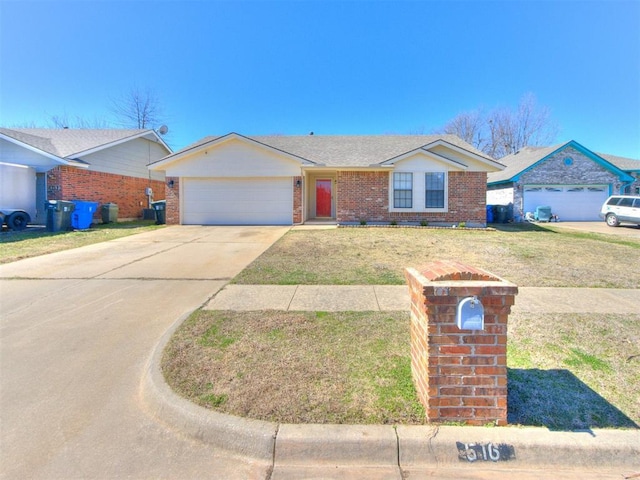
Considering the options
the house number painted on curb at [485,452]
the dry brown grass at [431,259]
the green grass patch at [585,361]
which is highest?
the dry brown grass at [431,259]

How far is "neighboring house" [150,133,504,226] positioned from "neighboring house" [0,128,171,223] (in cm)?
384

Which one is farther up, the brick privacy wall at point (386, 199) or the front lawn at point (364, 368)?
the brick privacy wall at point (386, 199)

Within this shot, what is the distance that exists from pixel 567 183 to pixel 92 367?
25.2m

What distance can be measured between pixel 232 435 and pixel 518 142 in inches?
1581

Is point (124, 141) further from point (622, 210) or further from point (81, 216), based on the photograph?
point (622, 210)

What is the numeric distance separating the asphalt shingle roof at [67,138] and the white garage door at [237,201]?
5673 millimetres

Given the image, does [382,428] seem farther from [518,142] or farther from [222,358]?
[518,142]

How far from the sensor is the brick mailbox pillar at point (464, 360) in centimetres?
246

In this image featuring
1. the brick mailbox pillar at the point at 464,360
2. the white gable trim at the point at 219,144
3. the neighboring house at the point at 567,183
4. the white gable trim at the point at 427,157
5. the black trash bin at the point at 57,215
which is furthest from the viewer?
the neighboring house at the point at 567,183

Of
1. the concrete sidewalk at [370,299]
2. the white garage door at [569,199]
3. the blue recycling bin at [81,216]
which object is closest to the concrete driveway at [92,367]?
the concrete sidewalk at [370,299]

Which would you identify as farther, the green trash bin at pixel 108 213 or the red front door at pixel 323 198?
the red front door at pixel 323 198

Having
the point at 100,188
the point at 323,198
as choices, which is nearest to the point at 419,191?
the point at 323,198

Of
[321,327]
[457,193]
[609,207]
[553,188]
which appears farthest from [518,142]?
[321,327]

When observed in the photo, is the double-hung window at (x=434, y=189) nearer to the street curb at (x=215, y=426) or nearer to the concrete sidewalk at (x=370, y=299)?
the concrete sidewalk at (x=370, y=299)
